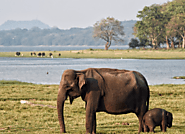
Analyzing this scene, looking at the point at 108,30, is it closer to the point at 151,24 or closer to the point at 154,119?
the point at 151,24

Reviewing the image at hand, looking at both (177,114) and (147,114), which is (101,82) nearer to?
(147,114)

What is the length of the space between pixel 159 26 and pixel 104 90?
99.9m

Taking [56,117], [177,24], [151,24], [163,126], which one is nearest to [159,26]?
[151,24]

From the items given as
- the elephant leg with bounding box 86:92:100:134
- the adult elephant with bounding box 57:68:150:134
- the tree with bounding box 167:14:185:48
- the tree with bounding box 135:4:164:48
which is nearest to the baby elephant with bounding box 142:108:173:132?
the adult elephant with bounding box 57:68:150:134

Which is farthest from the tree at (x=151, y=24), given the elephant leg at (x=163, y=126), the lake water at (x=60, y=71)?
the elephant leg at (x=163, y=126)

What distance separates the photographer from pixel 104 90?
8828mm

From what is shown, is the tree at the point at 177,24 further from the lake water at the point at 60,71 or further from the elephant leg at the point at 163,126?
the elephant leg at the point at 163,126

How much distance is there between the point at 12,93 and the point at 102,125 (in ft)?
37.1

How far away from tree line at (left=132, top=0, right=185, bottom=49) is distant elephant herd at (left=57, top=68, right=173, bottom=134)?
9298 cm

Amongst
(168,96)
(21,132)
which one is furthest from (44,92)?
(21,132)

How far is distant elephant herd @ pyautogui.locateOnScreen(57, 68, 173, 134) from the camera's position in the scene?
8.73 m

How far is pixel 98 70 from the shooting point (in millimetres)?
9109

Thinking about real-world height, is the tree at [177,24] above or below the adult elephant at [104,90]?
above

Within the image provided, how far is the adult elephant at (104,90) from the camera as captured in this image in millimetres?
8727
